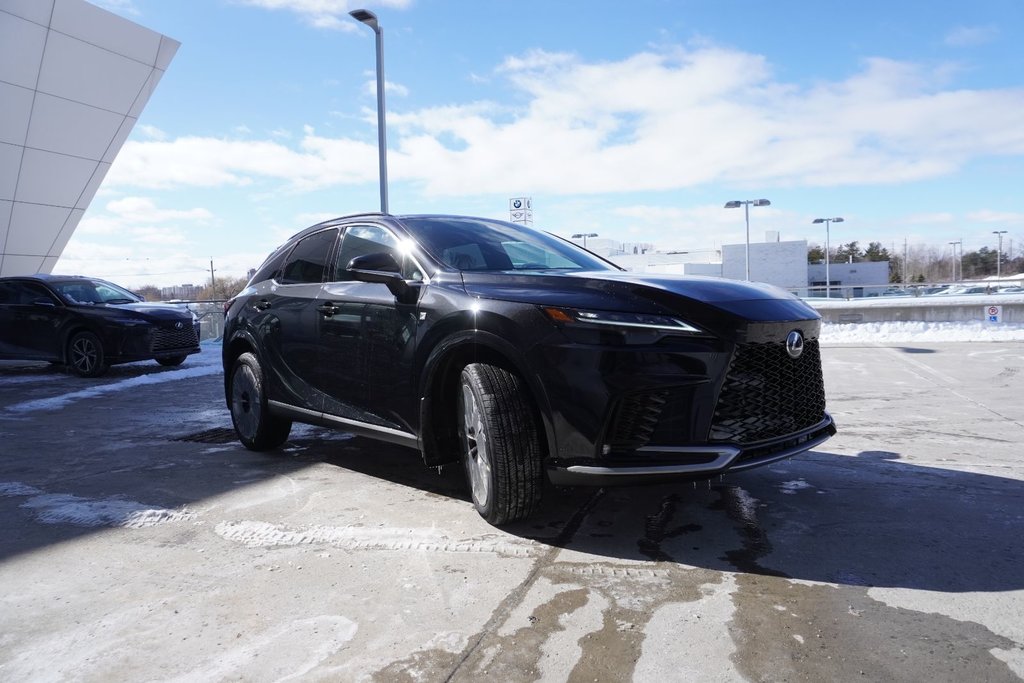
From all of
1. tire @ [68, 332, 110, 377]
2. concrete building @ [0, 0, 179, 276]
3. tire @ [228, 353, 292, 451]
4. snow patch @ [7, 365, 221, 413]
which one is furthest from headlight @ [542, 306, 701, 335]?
concrete building @ [0, 0, 179, 276]

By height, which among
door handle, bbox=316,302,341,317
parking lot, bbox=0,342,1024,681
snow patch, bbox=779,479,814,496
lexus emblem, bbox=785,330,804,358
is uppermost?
door handle, bbox=316,302,341,317

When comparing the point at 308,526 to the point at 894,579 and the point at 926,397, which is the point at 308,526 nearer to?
the point at 894,579

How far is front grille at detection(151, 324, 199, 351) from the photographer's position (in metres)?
11.2

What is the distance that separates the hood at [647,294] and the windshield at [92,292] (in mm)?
9927

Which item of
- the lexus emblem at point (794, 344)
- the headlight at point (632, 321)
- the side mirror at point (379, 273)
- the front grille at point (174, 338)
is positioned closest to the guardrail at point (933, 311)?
the front grille at point (174, 338)

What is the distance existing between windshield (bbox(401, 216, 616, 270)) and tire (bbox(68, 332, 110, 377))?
8.39 m

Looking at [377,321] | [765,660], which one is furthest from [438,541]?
[765,660]

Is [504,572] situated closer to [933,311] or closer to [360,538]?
[360,538]

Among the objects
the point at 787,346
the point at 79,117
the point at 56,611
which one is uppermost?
the point at 79,117

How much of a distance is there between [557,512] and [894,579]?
5.30 feet

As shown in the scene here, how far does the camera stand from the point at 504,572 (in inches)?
124

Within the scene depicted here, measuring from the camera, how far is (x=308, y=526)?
12.6 feet

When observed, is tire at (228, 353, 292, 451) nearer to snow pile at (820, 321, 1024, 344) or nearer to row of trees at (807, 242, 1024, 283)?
snow pile at (820, 321, 1024, 344)

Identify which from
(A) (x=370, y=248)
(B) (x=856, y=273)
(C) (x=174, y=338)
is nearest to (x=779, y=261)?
(B) (x=856, y=273)
